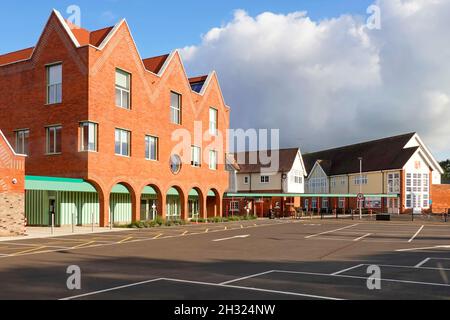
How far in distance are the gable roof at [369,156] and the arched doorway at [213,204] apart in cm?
2947

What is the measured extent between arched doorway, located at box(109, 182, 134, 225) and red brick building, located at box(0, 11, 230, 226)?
0.25 feet

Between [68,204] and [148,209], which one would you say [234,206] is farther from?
[68,204]

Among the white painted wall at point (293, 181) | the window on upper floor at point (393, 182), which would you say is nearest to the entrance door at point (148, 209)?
the white painted wall at point (293, 181)

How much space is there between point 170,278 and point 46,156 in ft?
75.5

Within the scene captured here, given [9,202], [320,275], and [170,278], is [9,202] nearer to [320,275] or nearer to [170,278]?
[170,278]

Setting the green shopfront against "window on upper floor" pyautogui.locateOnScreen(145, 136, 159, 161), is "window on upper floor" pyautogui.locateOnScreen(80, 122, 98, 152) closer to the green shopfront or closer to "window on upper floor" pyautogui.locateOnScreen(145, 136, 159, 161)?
the green shopfront

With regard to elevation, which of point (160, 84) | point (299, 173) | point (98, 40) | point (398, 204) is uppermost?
point (98, 40)

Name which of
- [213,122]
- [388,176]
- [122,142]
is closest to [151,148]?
[122,142]

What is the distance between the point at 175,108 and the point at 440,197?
4474 cm

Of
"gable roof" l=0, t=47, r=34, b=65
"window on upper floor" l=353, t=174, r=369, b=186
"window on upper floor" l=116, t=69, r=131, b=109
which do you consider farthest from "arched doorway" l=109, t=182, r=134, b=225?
"window on upper floor" l=353, t=174, r=369, b=186

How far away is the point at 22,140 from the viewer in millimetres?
33406

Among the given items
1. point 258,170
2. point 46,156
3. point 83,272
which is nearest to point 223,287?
point 83,272

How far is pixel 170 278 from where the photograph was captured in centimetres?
1143

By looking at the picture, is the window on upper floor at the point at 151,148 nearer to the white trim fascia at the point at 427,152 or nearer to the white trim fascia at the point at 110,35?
the white trim fascia at the point at 110,35
